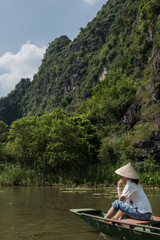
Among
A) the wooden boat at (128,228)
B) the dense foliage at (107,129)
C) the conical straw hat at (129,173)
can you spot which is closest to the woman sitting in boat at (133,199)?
the conical straw hat at (129,173)

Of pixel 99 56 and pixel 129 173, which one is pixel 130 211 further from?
pixel 99 56

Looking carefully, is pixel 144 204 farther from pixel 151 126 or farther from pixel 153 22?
pixel 153 22

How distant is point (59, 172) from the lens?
782 inches

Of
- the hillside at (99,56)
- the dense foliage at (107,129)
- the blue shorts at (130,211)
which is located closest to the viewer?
the blue shorts at (130,211)

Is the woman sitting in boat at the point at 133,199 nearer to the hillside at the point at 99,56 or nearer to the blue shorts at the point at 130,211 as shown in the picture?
the blue shorts at the point at 130,211

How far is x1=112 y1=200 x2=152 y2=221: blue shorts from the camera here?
6.02 meters

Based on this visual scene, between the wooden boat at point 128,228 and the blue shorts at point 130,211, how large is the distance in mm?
111

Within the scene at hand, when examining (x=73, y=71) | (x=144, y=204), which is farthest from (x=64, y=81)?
(x=144, y=204)

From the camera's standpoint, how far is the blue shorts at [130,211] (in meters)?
6.02

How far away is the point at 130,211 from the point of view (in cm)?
615

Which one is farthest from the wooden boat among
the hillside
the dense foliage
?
the hillside

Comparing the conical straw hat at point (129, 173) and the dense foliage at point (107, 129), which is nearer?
the conical straw hat at point (129, 173)

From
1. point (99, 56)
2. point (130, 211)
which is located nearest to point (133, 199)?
point (130, 211)

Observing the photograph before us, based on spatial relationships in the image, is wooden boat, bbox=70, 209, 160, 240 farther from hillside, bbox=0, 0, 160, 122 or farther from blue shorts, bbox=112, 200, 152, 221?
hillside, bbox=0, 0, 160, 122
